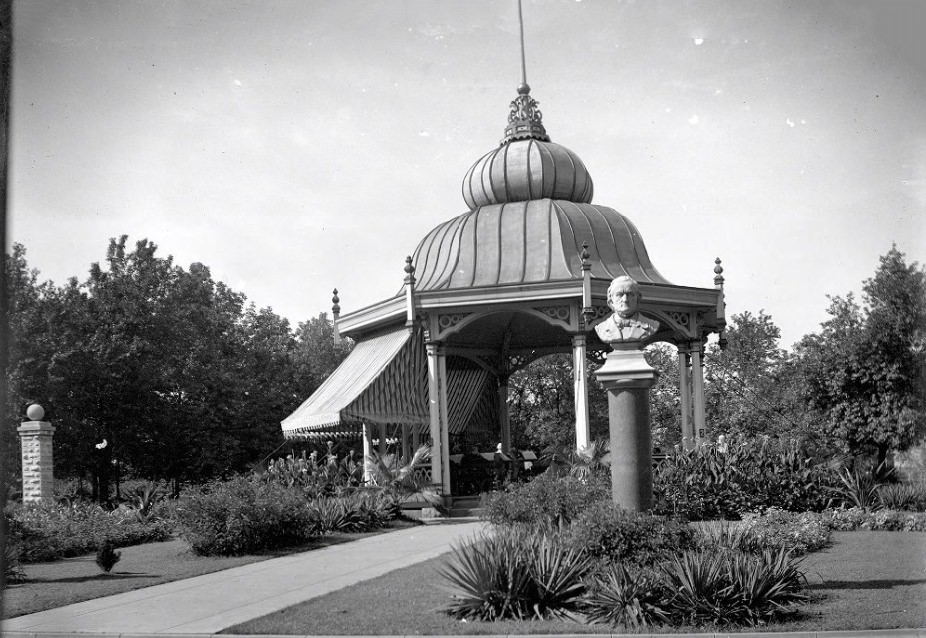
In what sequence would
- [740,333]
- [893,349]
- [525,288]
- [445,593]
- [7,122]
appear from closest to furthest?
[7,122]
[445,593]
[525,288]
[893,349]
[740,333]

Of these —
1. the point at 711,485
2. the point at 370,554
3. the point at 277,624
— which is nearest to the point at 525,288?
the point at 711,485

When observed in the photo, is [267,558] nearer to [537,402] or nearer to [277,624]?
[277,624]

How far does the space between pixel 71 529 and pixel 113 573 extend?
5.42 metres

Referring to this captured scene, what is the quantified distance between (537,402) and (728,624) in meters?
36.0

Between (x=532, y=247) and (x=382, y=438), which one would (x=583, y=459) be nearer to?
(x=382, y=438)

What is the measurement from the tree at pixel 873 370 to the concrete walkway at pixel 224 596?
1639 centimetres

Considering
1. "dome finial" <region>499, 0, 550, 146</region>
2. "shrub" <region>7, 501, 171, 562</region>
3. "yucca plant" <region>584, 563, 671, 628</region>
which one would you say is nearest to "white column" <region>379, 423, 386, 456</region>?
"shrub" <region>7, 501, 171, 562</region>

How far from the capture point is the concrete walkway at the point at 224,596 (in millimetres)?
8992

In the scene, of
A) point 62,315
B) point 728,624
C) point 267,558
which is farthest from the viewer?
point 62,315

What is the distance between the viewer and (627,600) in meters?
8.42

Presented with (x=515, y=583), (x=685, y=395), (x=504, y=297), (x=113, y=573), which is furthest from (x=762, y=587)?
(x=685, y=395)

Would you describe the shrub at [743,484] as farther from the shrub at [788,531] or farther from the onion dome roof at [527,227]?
the onion dome roof at [527,227]

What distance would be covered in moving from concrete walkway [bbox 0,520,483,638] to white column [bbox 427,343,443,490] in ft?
19.1

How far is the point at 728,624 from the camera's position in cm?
822
